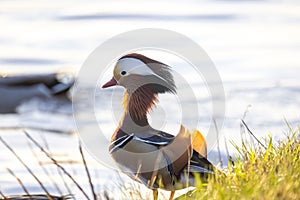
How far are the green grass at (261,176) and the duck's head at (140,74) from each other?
1.83 feet

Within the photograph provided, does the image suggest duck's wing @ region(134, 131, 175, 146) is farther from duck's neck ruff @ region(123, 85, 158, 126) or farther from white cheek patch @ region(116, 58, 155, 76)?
white cheek patch @ region(116, 58, 155, 76)

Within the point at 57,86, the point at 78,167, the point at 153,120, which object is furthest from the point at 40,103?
the point at 153,120

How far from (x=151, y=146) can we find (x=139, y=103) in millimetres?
340

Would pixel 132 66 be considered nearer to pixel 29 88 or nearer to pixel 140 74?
pixel 140 74

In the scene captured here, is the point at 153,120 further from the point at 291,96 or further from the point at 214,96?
the point at 291,96

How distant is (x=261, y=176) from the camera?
412 cm

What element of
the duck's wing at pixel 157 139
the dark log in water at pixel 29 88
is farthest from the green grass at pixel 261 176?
the dark log in water at pixel 29 88

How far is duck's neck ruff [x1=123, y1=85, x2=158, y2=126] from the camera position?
516cm

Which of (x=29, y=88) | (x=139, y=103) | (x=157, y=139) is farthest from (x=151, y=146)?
(x=29, y=88)

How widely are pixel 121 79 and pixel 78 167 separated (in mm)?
1946

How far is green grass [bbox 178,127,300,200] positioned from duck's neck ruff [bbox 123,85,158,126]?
582 mm

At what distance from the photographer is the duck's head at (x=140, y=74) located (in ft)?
→ 16.5

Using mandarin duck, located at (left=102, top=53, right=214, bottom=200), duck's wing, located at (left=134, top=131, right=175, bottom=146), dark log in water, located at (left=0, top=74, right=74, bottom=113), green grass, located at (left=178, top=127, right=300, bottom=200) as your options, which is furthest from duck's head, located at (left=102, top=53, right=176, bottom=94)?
dark log in water, located at (left=0, top=74, right=74, bottom=113)

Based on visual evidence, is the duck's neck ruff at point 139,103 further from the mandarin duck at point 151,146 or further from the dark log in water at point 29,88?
the dark log in water at point 29,88
